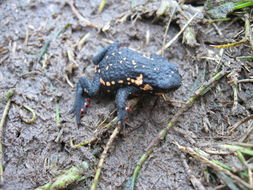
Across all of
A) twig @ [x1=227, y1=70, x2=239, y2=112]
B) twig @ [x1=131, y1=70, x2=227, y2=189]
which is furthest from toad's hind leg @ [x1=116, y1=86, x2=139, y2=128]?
twig @ [x1=227, y1=70, x2=239, y2=112]

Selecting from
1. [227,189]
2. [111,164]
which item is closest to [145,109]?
[111,164]

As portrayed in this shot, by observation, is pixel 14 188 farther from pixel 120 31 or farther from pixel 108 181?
pixel 120 31

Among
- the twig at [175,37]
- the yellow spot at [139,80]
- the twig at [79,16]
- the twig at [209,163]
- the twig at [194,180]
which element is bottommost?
the twig at [194,180]

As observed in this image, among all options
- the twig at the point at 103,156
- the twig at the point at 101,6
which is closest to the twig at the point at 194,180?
the twig at the point at 103,156

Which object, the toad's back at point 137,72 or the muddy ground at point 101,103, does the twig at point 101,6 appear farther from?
the toad's back at point 137,72

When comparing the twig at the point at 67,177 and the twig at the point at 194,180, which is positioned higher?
the twig at the point at 67,177

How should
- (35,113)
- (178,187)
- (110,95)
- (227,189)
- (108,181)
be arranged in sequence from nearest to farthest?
(227,189), (178,187), (108,181), (35,113), (110,95)

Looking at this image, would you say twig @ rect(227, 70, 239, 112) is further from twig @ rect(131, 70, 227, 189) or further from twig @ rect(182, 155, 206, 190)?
twig @ rect(182, 155, 206, 190)
